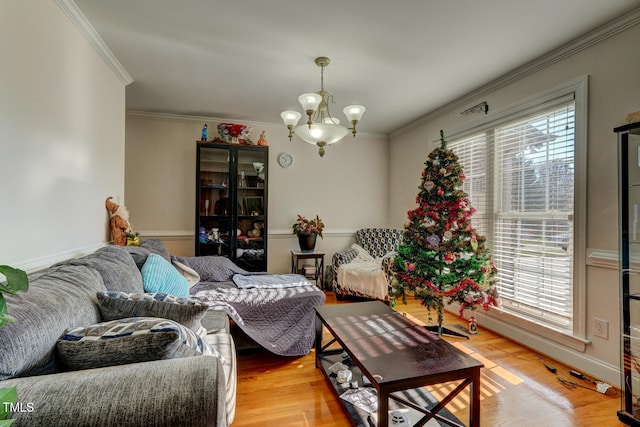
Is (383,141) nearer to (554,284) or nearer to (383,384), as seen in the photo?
(554,284)

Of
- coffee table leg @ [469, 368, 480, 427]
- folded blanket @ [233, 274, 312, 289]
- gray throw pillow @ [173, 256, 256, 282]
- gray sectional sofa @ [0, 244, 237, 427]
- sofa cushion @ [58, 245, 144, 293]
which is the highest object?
sofa cushion @ [58, 245, 144, 293]

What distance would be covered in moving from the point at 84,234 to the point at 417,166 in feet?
12.5

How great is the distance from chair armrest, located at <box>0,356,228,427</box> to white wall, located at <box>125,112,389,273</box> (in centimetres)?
353

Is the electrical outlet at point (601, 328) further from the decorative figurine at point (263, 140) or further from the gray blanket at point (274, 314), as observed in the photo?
the decorative figurine at point (263, 140)

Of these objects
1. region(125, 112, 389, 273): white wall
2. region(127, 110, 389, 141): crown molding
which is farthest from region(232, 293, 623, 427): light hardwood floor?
region(127, 110, 389, 141): crown molding

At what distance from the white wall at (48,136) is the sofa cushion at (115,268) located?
27cm

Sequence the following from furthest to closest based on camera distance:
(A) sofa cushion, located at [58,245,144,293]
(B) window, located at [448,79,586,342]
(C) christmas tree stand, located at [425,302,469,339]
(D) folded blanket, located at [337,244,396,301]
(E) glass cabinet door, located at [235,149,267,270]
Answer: (E) glass cabinet door, located at [235,149,267,270] < (D) folded blanket, located at [337,244,396,301] < (C) christmas tree stand, located at [425,302,469,339] < (B) window, located at [448,79,586,342] < (A) sofa cushion, located at [58,245,144,293]

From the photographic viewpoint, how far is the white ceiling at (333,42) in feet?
6.39

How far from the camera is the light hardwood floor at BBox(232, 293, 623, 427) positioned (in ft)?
5.67

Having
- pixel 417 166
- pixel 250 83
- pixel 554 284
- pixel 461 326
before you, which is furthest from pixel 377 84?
pixel 461 326

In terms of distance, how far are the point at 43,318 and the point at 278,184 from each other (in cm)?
368

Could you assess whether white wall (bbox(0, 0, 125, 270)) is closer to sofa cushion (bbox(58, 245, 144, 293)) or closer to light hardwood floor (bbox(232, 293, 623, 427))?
sofa cushion (bbox(58, 245, 144, 293))

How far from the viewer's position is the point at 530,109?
2.67 metres

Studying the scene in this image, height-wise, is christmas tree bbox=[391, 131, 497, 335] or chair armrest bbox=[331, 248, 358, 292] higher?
christmas tree bbox=[391, 131, 497, 335]
